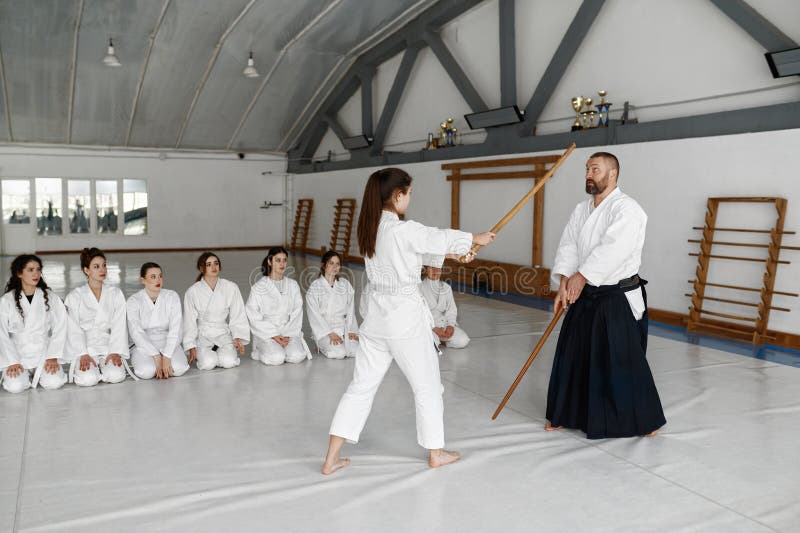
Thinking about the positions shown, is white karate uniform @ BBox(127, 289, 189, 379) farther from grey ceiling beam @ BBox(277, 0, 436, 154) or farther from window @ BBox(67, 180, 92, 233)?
window @ BBox(67, 180, 92, 233)

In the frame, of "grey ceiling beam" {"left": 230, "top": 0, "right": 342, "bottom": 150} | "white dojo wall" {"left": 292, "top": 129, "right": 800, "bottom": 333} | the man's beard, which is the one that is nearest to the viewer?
the man's beard

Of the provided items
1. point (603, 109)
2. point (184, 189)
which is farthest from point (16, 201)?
point (603, 109)

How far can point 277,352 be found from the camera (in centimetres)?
492

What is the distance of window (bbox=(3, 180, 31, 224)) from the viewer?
1480cm

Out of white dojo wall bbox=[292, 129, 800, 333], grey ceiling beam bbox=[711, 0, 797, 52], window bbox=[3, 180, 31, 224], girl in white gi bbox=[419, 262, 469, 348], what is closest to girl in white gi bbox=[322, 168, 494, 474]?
girl in white gi bbox=[419, 262, 469, 348]

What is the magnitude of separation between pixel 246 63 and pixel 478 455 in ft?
37.5

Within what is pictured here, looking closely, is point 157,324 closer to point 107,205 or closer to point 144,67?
point 144,67

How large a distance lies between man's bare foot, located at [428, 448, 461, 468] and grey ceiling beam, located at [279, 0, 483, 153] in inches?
342

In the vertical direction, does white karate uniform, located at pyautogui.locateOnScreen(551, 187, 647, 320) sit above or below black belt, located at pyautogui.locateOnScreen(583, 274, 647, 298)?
above

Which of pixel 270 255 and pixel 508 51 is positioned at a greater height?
pixel 508 51

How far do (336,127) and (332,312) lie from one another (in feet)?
34.2

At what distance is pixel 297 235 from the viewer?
56.1ft

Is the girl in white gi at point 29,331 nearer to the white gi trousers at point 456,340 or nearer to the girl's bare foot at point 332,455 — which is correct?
the girl's bare foot at point 332,455

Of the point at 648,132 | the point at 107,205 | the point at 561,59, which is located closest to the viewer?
the point at 648,132
